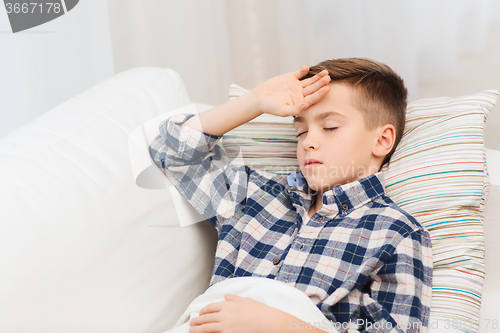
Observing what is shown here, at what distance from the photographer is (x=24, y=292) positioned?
694 millimetres

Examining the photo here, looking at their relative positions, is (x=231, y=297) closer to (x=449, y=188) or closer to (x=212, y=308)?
(x=212, y=308)

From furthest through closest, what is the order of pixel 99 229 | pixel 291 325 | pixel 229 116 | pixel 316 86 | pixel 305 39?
pixel 305 39, pixel 229 116, pixel 316 86, pixel 99 229, pixel 291 325

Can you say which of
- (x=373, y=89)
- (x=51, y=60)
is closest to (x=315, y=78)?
(x=373, y=89)

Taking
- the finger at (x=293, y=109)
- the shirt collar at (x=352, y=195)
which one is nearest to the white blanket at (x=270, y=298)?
the shirt collar at (x=352, y=195)

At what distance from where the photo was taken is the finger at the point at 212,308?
0.76m

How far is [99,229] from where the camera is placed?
0.83m

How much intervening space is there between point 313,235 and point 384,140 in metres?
0.28

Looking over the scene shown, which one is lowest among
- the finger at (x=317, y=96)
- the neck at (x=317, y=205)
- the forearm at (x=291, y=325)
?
the forearm at (x=291, y=325)

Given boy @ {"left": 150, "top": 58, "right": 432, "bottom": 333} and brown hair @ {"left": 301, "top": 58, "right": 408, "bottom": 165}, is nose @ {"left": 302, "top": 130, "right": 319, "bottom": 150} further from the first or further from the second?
Answer: brown hair @ {"left": 301, "top": 58, "right": 408, "bottom": 165}

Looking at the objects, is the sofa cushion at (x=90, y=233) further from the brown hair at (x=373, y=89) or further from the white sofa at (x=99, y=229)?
the brown hair at (x=373, y=89)

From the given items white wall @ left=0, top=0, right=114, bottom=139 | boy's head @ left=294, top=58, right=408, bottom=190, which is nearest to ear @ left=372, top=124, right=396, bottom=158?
boy's head @ left=294, top=58, right=408, bottom=190

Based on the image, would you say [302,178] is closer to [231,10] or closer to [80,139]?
[80,139]

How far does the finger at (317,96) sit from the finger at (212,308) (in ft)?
1.51

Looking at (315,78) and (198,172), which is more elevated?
(315,78)
